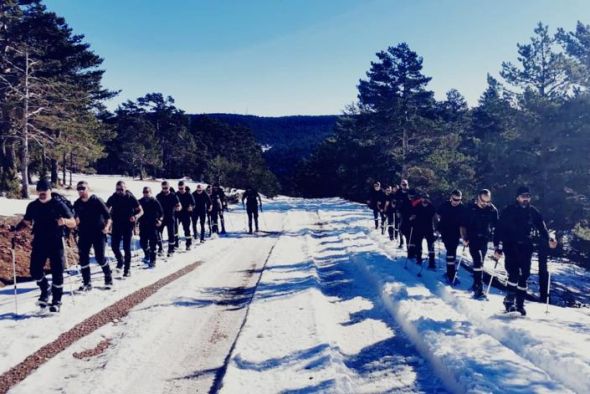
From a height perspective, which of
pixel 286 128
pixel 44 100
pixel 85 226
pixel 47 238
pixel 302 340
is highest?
pixel 286 128

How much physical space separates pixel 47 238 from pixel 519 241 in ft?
27.5

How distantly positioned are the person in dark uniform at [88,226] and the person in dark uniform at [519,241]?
7.87 m

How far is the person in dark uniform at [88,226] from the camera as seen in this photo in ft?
32.8

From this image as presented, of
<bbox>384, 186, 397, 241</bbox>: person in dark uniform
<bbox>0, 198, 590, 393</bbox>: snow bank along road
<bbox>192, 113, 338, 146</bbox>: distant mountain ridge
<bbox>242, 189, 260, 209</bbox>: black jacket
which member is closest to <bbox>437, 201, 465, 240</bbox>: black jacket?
<bbox>0, 198, 590, 393</bbox>: snow bank along road

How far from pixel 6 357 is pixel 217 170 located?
41.1 meters

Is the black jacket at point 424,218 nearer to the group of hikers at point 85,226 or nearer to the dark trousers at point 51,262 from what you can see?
the group of hikers at point 85,226

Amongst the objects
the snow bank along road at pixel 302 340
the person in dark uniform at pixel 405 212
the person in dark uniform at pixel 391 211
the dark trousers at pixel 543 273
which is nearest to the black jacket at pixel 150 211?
the snow bank along road at pixel 302 340

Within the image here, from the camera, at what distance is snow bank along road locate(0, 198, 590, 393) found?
5547mm

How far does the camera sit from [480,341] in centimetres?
664

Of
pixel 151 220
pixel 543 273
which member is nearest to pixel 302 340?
pixel 543 273

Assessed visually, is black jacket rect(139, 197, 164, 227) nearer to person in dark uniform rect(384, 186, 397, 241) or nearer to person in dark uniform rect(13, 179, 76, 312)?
person in dark uniform rect(13, 179, 76, 312)

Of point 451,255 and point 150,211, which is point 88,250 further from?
point 451,255

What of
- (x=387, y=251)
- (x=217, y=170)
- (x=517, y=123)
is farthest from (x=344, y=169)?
(x=387, y=251)

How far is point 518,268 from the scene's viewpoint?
872 cm
